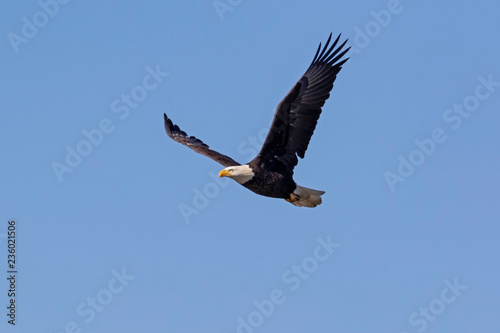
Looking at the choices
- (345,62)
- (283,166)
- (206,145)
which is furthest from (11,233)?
(345,62)

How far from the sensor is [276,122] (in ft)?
51.1

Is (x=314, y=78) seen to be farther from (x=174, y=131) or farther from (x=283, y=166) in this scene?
(x=174, y=131)

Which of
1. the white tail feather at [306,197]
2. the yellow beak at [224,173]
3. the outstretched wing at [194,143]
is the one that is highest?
the outstretched wing at [194,143]

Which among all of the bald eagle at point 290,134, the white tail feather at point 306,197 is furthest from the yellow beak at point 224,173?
the white tail feather at point 306,197

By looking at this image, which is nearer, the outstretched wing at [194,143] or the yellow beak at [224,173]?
the yellow beak at [224,173]

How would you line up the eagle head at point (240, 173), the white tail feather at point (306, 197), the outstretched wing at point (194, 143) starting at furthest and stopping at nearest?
the outstretched wing at point (194, 143)
the white tail feather at point (306, 197)
the eagle head at point (240, 173)

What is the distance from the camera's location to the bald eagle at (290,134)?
613 inches

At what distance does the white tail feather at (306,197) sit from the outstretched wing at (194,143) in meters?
1.70

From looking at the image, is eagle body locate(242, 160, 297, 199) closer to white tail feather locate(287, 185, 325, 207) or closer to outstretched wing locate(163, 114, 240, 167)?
white tail feather locate(287, 185, 325, 207)

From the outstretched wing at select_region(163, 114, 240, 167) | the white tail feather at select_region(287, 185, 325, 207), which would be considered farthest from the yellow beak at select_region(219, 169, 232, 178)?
the outstretched wing at select_region(163, 114, 240, 167)

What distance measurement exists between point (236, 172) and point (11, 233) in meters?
4.83

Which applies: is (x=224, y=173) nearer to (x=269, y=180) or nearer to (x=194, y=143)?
(x=269, y=180)

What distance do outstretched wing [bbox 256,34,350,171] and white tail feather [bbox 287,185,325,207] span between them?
569 millimetres

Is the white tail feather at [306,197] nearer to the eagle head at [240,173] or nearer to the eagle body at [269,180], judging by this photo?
the eagle body at [269,180]
